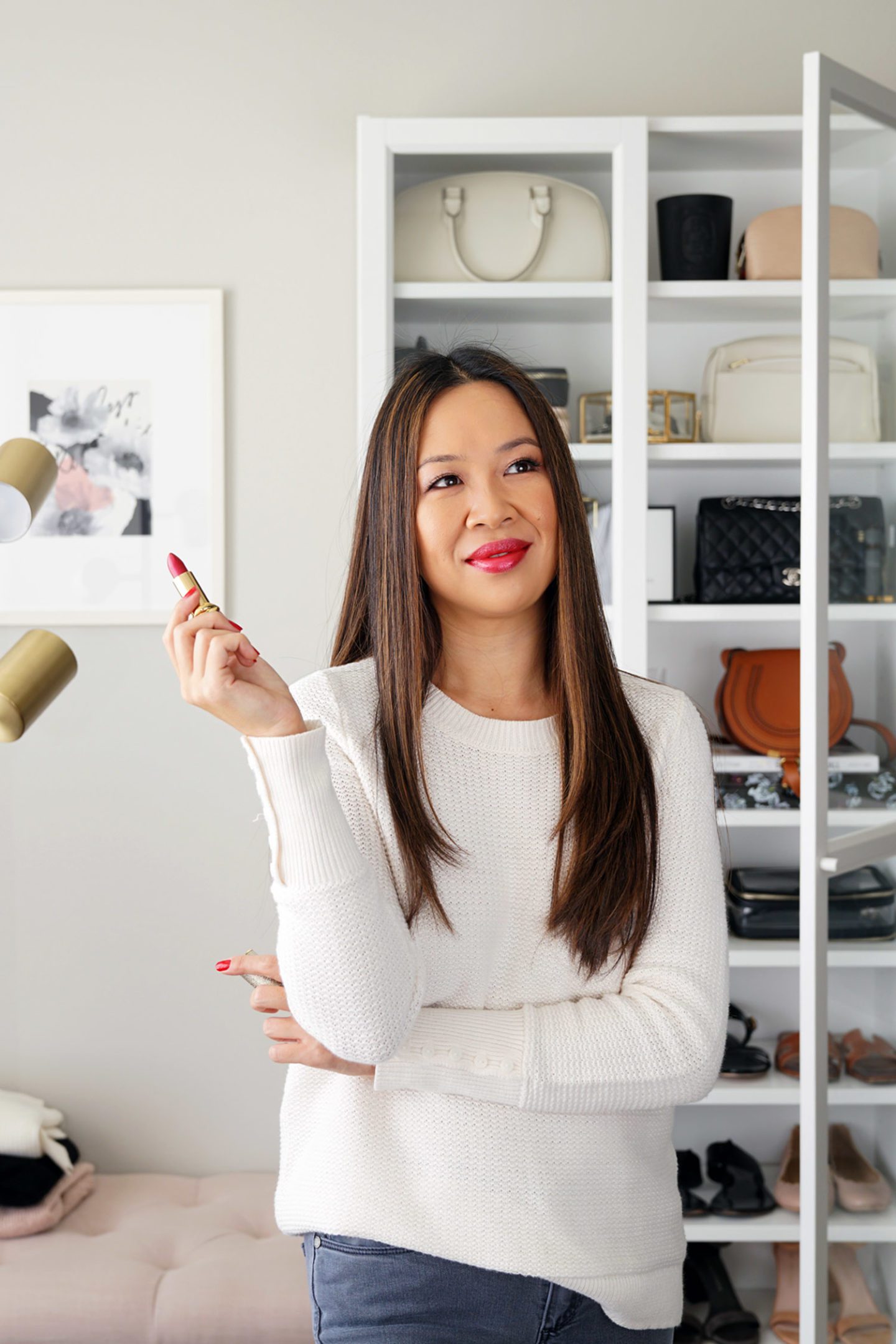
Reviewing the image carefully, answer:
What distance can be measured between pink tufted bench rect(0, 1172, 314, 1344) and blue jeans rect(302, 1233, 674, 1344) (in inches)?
47.7

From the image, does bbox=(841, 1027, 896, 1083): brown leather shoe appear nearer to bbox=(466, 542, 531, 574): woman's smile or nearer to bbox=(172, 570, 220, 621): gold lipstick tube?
bbox=(466, 542, 531, 574): woman's smile

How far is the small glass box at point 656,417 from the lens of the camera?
2.36 meters

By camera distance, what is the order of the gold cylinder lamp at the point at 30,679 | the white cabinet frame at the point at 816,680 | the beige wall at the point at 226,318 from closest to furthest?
the gold cylinder lamp at the point at 30,679 < the white cabinet frame at the point at 816,680 < the beige wall at the point at 226,318

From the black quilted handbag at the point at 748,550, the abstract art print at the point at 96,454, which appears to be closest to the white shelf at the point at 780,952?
the black quilted handbag at the point at 748,550

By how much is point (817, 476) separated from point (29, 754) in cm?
178

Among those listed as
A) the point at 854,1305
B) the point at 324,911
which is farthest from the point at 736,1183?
the point at 324,911

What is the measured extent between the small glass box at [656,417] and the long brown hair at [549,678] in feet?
4.16

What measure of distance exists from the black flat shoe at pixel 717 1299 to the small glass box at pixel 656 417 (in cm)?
167

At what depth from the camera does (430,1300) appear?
3.10 ft

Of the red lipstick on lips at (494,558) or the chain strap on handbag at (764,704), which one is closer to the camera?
the red lipstick on lips at (494,558)

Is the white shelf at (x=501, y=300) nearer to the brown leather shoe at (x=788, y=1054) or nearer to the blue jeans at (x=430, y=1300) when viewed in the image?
the brown leather shoe at (x=788, y=1054)

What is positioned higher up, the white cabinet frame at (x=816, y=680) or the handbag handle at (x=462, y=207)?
the handbag handle at (x=462, y=207)

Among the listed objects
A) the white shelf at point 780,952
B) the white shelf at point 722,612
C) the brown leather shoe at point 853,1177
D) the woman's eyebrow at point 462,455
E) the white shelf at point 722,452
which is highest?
the white shelf at point 722,452

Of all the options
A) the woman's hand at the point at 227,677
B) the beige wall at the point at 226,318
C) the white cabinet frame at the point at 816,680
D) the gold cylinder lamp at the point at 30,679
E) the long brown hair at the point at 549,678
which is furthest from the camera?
the beige wall at the point at 226,318
